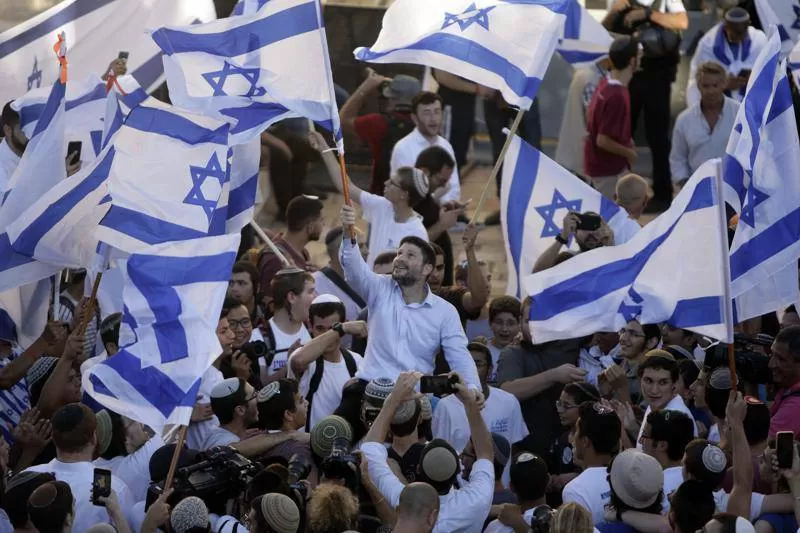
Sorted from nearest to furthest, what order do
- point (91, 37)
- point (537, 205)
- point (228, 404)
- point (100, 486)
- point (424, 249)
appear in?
point (100, 486) → point (228, 404) → point (424, 249) → point (537, 205) → point (91, 37)

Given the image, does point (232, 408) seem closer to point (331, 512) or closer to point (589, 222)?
point (331, 512)

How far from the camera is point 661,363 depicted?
9.08 m

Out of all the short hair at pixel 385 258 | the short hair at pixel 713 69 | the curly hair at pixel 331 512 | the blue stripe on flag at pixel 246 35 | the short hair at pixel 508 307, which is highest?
the blue stripe on flag at pixel 246 35

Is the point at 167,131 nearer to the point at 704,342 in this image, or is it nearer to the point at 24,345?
the point at 24,345

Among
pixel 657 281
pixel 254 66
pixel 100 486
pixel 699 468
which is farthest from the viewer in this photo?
pixel 254 66

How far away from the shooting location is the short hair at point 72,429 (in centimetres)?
817

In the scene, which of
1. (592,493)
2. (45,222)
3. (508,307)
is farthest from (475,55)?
(592,493)

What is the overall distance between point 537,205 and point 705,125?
130 inches

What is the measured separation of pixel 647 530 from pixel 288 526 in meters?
1.71

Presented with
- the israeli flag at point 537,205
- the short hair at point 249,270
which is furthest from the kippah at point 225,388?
the israeli flag at point 537,205

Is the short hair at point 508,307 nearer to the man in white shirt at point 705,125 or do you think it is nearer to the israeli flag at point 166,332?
the israeli flag at point 166,332

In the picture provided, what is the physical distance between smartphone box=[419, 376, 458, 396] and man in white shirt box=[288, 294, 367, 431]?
1311mm

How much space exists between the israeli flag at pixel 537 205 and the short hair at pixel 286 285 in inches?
84.9

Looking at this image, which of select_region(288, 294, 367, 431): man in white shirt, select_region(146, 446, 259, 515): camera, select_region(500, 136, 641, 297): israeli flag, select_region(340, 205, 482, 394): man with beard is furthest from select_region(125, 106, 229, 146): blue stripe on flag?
select_region(146, 446, 259, 515): camera
